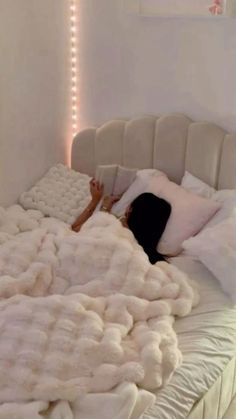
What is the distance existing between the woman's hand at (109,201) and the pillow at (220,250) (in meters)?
0.59

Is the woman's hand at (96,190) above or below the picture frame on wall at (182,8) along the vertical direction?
below

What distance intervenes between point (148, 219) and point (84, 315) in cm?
93

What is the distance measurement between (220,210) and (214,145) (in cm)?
38

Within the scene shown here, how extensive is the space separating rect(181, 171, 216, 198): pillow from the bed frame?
0.05 metres

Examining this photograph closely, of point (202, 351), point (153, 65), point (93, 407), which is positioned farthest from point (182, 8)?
point (93, 407)

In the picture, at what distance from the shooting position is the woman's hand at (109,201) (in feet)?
9.42

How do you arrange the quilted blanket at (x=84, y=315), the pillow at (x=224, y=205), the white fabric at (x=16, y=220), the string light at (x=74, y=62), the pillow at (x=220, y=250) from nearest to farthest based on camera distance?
the quilted blanket at (x=84, y=315) → the pillow at (x=220, y=250) → the pillow at (x=224, y=205) → the white fabric at (x=16, y=220) → the string light at (x=74, y=62)

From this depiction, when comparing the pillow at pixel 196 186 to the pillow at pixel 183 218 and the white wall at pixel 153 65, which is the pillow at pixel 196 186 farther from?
the white wall at pixel 153 65

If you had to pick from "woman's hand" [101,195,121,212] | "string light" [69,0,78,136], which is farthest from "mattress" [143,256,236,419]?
Result: "string light" [69,0,78,136]

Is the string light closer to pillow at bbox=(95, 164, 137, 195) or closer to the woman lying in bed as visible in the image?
pillow at bbox=(95, 164, 137, 195)

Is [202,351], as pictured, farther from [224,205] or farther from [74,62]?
[74,62]

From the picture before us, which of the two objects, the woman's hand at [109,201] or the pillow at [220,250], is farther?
the woman's hand at [109,201]

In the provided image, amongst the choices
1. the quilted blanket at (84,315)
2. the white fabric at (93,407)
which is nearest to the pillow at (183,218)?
the quilted blanket at (84,315)

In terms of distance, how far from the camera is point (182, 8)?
2.79 m
